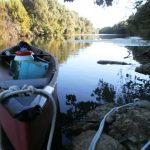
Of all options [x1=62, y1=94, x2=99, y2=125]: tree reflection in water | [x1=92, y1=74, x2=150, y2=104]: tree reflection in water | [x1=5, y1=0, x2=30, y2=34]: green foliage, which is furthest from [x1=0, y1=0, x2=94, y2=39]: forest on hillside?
[x1=62, y1=94, x2=99, y2=125]: tree reflection in water

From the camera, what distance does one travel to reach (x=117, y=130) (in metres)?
6.07

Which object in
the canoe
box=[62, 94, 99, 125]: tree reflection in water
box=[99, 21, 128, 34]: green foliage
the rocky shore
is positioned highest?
the canoe

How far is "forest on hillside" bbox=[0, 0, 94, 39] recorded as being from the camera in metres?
53.6

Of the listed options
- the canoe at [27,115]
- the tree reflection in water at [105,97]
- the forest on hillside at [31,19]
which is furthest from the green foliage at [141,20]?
the forest on hillside at [31,19]

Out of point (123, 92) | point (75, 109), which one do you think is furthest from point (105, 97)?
point (75, 109)

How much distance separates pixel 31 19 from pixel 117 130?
6102 centimetres

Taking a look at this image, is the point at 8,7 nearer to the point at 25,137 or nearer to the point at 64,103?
the point at 64,103

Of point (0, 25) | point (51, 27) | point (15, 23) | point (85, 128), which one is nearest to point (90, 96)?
point (85, 128)

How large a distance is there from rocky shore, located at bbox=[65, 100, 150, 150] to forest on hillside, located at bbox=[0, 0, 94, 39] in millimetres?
43829

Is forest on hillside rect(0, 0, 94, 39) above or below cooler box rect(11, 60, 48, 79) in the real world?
below

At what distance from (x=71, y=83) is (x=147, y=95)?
385cm

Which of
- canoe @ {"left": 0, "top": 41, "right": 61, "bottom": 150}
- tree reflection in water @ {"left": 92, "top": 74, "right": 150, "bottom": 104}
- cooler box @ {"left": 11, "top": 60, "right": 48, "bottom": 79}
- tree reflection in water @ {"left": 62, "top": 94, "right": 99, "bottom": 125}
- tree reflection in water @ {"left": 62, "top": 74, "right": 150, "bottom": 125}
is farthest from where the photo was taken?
tree reflection in water @ {"left": 92, "top": 74, "right": 150, "bottom": 104}

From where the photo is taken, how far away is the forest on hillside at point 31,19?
53.6m

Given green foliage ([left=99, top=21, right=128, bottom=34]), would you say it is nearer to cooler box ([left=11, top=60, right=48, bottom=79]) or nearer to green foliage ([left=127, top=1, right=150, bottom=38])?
green foliage ([left=127, top=1, right=150, bottom=38])
